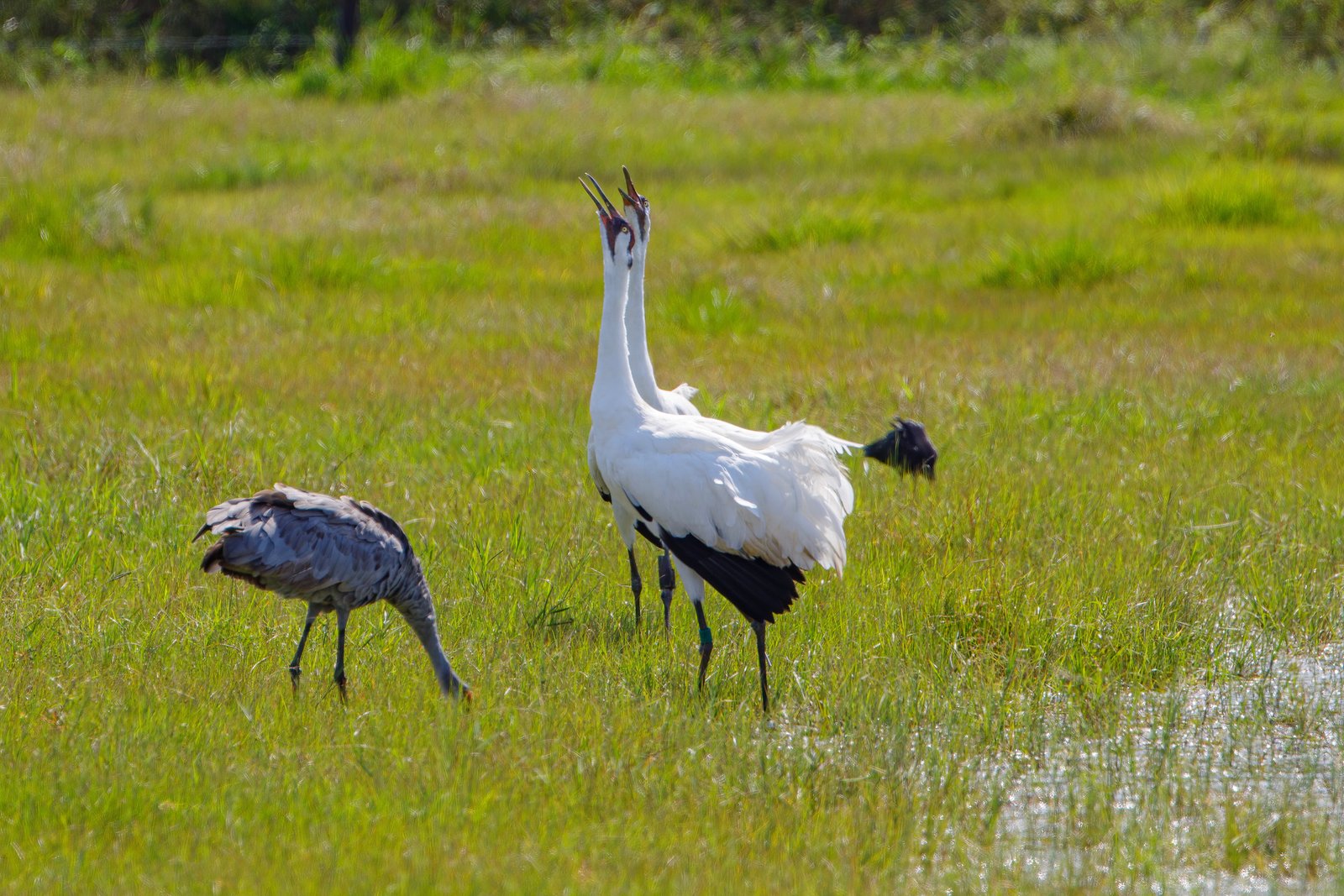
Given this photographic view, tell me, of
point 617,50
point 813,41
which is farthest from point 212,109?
point 813,41

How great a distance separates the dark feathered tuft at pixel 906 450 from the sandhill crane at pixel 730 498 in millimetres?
2129

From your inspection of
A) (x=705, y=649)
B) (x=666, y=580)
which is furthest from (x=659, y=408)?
(x=705, y=649)

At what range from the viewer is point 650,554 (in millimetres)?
6996

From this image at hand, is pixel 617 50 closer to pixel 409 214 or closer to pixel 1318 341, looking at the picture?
pixel 409 214

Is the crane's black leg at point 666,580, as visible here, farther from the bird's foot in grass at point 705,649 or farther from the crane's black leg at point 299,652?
the crane's black leg at point 299,652

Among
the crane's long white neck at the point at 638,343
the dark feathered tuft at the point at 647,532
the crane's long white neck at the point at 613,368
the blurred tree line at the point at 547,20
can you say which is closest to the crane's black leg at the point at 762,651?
the dark feathered tuft at the point at 647,532

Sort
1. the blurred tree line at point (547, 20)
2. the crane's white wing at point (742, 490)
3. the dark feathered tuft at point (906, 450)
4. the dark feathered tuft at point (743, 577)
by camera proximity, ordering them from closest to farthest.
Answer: the dark feathered tuft at point (743, 577) < the crane's white wing at point (742, 490) < the dark feathered tuft at point (906, 450) < the blurred tree line at point (547, 20)

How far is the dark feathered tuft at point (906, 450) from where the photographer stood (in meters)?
7.34

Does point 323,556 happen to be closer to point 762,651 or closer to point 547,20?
point 762,651

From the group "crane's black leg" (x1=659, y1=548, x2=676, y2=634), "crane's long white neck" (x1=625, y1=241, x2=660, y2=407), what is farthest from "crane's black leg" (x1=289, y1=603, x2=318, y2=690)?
"crane's long white neck" (x1=625, y1=241, x2=660, y2=407)

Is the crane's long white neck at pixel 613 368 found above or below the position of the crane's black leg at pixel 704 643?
above

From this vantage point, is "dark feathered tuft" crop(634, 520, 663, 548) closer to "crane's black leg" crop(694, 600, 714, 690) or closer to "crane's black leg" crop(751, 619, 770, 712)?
"crane's black leg" crop(694, 600, 714, 690)

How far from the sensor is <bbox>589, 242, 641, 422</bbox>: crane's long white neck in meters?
5.33

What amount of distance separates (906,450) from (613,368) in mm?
2452
